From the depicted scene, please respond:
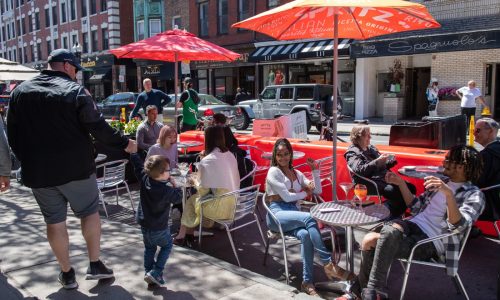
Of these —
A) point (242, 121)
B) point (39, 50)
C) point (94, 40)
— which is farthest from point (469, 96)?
point (39, 50)

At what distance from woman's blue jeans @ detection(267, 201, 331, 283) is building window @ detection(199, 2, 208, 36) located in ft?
87.2

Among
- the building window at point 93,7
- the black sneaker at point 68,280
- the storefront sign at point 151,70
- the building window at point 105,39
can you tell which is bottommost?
the black sneaker at point 68,280

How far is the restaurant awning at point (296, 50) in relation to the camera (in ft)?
69.7

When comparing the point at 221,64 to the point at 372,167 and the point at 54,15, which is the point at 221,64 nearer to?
the point at 54,15

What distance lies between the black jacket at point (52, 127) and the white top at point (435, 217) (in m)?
2.60

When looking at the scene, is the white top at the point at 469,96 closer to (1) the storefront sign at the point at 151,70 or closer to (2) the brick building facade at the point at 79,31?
(1) the storefront sign at the point at 151,70

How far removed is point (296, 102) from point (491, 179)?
13127 millimetres

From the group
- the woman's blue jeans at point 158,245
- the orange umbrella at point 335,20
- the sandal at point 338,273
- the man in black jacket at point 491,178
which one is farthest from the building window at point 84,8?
the sandal at point 338,273

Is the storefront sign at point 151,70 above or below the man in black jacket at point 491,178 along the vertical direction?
above

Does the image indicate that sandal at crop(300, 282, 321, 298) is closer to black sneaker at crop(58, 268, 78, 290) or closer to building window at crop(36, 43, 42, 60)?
black sneaker at crop(58, 268, 78, 290)

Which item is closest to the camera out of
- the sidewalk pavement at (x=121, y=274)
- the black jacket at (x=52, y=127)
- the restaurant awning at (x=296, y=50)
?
the black jacket at (x=52, y=127)

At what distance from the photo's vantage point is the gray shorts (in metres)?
3.69

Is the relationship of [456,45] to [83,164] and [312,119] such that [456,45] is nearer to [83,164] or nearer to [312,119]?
[312,119]

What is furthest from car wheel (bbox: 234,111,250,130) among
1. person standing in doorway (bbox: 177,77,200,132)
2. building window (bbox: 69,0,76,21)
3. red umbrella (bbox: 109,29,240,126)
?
building window (bbox: 69,0,76,21)
